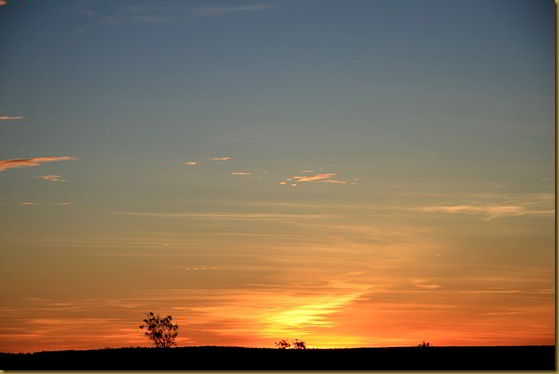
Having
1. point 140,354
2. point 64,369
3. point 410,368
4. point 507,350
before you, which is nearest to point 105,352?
point 140,354

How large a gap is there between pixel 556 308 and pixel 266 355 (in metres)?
13.1

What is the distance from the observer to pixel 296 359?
3784cm

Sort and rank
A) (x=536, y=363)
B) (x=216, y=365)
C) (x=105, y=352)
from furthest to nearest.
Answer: (x=105, y=352) < (x=216, y=365) < (x=536, y=363)

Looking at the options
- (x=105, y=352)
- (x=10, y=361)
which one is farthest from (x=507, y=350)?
(x=10, y=361)

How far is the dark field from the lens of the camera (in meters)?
36.2

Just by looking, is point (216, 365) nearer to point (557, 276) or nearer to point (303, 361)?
point (303, 361)

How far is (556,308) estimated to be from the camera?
101 feet

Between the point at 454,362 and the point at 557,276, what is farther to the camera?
the point at 454,362

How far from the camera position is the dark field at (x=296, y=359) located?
36.2 meters

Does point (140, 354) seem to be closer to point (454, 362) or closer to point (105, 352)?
point (105, 352)

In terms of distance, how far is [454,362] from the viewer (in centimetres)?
3662

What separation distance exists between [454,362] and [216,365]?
8.20 m

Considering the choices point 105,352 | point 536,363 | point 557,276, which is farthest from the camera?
point 105,352

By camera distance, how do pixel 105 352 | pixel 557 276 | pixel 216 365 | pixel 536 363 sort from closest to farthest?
pixel 557 276 → pixel 536 363 → pixel 216 365 → pixel 105 352
